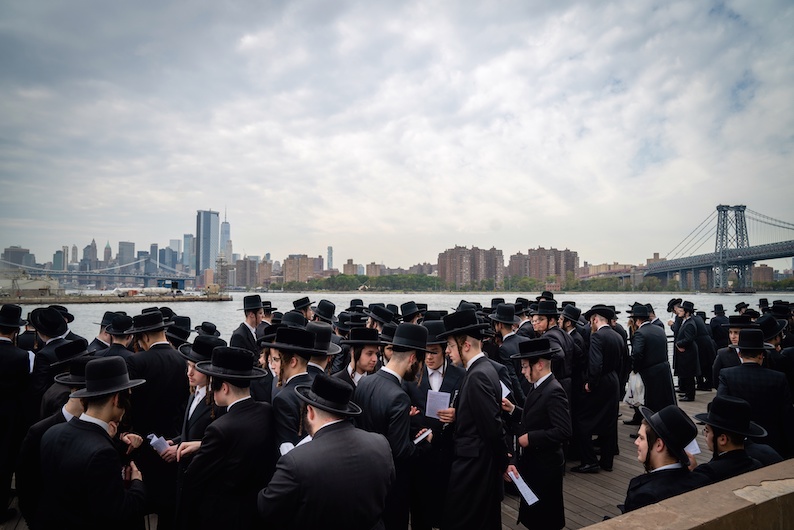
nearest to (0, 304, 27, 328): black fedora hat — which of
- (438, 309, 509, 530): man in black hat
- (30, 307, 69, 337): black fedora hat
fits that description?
(30, 307, 69, 337): black fedora hat

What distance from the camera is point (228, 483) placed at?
2.77 metres

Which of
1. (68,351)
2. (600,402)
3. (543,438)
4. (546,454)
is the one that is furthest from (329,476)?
(600,402)

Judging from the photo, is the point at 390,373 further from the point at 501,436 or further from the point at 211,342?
the point at 211,342

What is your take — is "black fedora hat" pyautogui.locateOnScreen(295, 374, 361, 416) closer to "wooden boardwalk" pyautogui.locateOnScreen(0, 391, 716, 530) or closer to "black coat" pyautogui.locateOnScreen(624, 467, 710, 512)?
"black coat" pyautogui.locateOnScreen(624, 467, 710, 512)

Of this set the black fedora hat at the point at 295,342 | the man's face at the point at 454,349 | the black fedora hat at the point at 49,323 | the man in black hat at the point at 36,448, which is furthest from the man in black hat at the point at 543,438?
the black fedora hat at the point at 49,323

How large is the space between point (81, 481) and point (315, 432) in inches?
51.5

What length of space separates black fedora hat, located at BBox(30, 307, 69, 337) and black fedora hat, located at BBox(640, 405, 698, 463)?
6019mm

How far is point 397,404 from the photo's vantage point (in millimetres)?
3248

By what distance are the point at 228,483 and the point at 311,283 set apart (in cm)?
14882

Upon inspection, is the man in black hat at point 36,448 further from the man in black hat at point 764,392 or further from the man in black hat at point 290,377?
the man in black hat at point 764,392

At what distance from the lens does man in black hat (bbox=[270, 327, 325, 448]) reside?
2930mm

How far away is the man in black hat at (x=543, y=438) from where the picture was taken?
3895 millimetres

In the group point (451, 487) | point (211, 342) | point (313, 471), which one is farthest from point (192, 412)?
point (451, 487)

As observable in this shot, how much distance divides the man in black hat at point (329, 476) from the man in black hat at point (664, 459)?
1.55m
